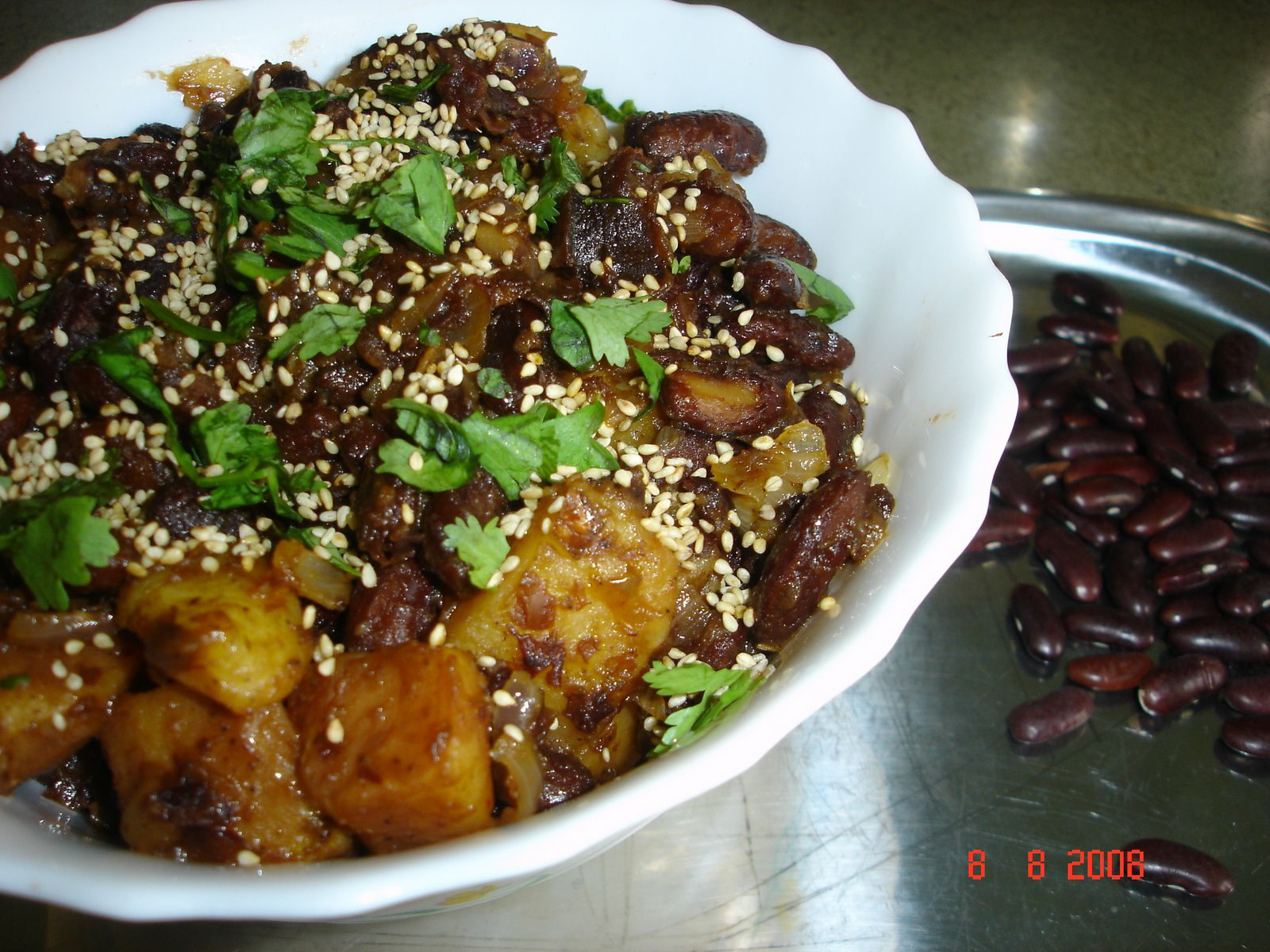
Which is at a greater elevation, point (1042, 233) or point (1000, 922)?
point (1042, 233)

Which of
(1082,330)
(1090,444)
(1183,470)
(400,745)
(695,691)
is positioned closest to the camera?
(400,745)

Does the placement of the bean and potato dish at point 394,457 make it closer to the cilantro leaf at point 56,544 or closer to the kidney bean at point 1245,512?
the cilantro leaf at point 56,544

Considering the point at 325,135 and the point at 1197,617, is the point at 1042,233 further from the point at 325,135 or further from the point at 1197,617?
the point at 325,135

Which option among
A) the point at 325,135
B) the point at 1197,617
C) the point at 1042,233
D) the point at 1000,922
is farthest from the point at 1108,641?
the point at 325,135

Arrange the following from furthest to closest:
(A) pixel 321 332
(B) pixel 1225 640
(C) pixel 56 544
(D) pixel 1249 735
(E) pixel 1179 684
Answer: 1. (B) pixel 1225 640
2. (E) pixel 1179 684
3. (D) pixel 1249 735
4. (A) pixel 321 332
5. (C) pixel 56 544

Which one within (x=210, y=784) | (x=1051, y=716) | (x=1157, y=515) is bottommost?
(x=1051, y=716)

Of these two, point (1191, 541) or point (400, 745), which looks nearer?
point (400, 745)

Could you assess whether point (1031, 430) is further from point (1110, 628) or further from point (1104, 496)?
point (1110, 628)

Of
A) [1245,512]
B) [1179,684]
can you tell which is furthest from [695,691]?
[1245,512]
